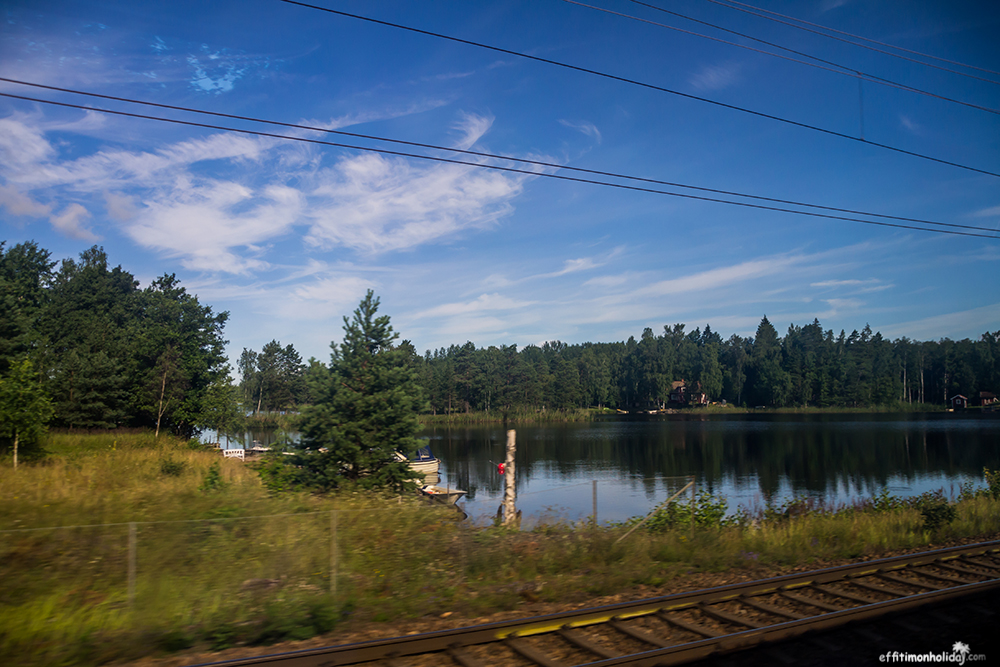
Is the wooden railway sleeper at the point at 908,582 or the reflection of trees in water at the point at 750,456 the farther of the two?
the reflection of trees in water at the point at 750,456

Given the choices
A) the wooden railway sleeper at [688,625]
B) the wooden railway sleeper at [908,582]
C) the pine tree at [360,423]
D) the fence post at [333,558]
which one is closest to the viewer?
the wooden railway sleeper at [688,625]

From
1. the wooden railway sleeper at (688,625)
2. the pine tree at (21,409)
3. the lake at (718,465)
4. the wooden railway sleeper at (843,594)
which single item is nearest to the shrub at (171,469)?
the lake at (718,465)

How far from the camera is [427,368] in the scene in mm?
116688

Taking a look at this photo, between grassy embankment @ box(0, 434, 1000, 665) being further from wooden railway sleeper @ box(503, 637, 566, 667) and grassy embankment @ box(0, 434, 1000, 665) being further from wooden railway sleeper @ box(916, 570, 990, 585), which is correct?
wooden railway sleeper @ box(916, 570, 990, 585)

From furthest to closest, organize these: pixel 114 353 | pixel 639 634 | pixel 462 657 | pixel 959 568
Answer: pixel 114 353 → pixel 959 568 → pixel 639 634 → pixel 462 657

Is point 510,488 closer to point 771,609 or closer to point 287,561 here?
point 287,561

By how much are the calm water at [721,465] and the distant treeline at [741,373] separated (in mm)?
42521

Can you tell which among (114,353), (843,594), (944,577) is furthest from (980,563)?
(114,353)

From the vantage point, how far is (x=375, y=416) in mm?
15969

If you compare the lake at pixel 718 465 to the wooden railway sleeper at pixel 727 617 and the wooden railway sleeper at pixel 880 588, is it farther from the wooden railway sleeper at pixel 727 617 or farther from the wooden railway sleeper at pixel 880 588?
the wooden railway sleeper at pixel 880 588

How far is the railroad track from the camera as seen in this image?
5395mm

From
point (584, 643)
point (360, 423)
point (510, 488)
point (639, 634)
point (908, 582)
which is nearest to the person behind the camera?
point (584, 643)

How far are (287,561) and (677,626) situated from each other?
5256mm

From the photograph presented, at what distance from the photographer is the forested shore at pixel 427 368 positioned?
3891 centimetres
